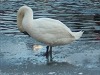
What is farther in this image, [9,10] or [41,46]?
[9,10]

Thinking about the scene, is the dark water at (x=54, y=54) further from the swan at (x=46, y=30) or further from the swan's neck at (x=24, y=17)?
the swan's neck at (x=24, y=17)

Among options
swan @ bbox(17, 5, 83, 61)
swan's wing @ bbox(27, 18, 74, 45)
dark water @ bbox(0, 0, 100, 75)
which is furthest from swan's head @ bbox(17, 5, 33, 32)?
dark water @ bbox(0, 0, 100, 75)

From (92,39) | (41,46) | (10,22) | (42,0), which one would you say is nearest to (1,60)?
(41,46)

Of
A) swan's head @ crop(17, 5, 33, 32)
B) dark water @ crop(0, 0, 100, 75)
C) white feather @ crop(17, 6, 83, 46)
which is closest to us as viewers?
dark water @ crop(0, 0, 100, 75)

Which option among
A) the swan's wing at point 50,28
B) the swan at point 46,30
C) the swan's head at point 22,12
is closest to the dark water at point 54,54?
the swan at point 46,30

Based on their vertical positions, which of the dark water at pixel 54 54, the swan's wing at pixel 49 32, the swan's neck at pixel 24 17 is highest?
the swan's neck at pixel 24 17

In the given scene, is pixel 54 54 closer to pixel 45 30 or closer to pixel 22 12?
pixel 45 30

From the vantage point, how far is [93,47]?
38.3 ft

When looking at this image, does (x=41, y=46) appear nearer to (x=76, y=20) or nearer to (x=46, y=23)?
(x=46, y=23)

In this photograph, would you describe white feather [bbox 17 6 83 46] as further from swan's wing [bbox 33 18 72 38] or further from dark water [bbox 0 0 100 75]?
dark water [bbox 0 0 100 75]

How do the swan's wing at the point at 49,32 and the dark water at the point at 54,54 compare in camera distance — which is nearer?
the dark water at the point at 54,54

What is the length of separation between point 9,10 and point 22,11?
10065 millimetres

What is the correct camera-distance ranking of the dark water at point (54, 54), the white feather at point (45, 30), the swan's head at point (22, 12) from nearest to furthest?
the dark water at point (54, 54) < the white feather at point (45, 30) < the swan's head at point (22, 12)

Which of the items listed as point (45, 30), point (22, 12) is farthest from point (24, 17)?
point (45, 30)
